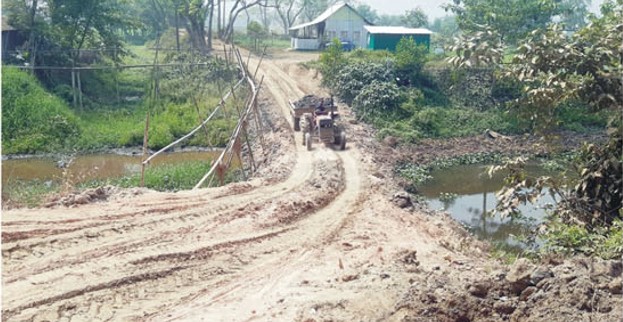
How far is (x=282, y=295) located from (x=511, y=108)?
4.70 meters

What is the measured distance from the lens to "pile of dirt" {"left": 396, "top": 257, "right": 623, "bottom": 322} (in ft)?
21.5

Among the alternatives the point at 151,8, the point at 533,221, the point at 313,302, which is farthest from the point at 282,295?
the point at 151,8

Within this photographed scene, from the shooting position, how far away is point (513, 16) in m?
30.1

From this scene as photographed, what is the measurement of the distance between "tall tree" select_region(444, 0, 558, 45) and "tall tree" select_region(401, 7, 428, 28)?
2492cm

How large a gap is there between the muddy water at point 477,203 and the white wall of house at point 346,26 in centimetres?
2337

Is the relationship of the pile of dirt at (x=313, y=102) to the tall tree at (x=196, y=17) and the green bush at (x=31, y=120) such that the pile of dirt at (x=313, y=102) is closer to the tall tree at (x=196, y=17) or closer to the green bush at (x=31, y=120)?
the green bush at (x=31, y=120)

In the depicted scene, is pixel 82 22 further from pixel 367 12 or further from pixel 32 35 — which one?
pixel 367 12

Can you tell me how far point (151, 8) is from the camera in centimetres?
5184

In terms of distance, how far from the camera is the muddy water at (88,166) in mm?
20203

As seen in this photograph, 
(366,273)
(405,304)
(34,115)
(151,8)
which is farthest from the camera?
(151,8)

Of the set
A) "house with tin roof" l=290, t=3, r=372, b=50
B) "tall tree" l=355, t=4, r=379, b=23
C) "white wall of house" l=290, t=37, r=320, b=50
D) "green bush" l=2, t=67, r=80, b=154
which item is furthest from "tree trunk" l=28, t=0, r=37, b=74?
"tall tree" l=355, t=4, r=379, b=23

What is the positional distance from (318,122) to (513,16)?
15785 mm

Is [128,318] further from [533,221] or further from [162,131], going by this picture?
[162,131]

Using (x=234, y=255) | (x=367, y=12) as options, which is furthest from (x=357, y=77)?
(x=367, y=12)
